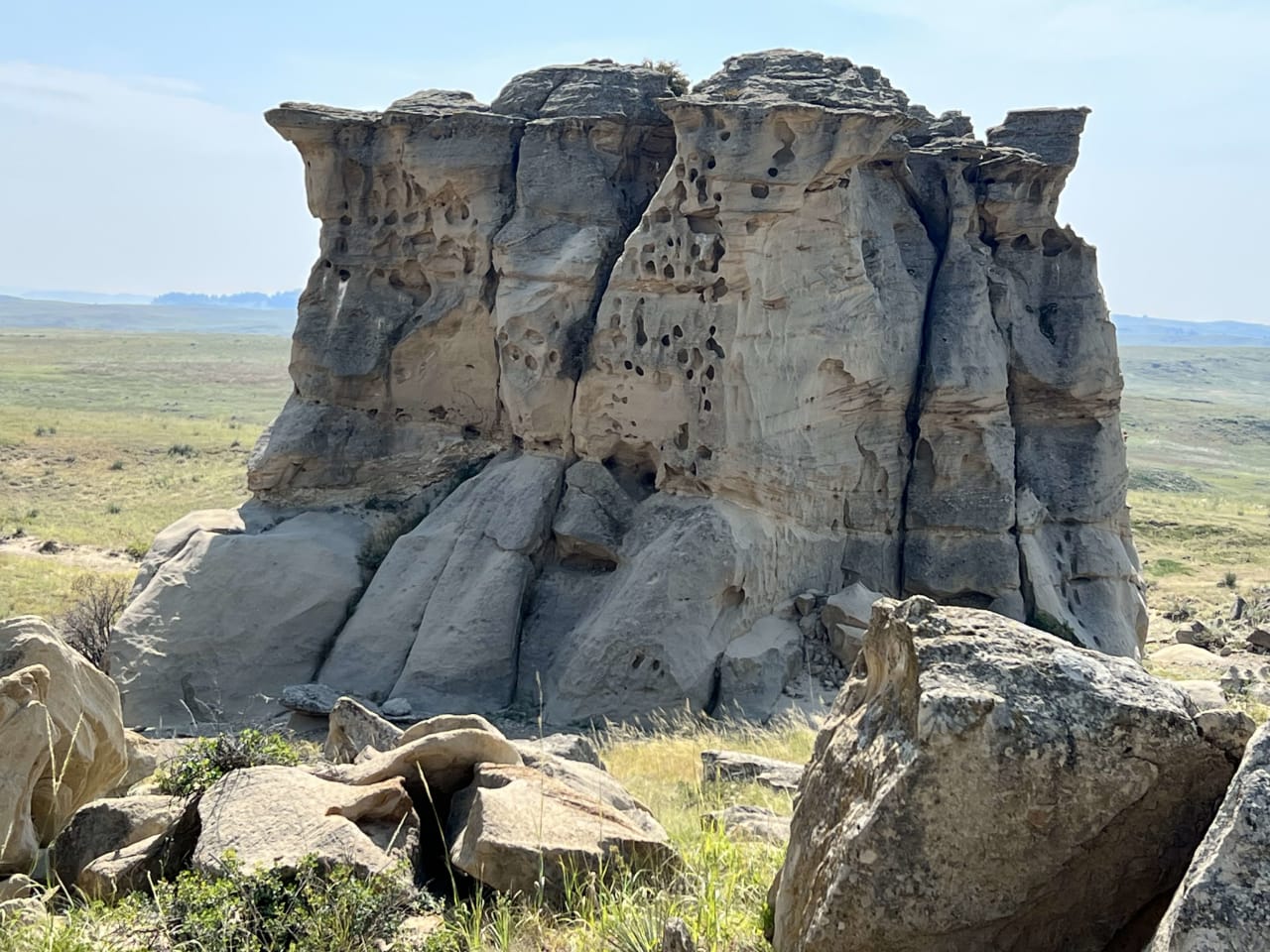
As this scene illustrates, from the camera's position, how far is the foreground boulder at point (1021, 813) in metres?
3.79

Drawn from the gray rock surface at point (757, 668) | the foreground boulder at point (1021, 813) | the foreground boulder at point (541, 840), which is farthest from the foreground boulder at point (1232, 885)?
the gray rock surface at point (757, 668)

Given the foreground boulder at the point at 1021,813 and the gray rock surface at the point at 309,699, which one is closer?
the foreground boulder at the point at 1021,813

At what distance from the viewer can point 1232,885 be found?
310cm

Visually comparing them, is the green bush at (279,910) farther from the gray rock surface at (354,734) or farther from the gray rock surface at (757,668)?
the gray rock surface at (757,668)

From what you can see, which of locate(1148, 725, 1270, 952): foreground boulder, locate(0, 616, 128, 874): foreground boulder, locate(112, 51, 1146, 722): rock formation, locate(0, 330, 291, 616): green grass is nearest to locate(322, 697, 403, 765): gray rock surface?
locate(0, 616, 128, 874): foreground boulder

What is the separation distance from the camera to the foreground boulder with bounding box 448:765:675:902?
5027 mm

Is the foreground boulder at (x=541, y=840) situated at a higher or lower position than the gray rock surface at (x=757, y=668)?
higher

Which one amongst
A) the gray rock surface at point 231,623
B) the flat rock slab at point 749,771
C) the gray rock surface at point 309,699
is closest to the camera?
the flat rock slab at point 749,771

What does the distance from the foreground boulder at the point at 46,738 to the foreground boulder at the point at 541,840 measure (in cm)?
180

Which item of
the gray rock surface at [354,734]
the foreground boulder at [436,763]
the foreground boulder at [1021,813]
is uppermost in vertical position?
the foreground boulder at [1021,813]

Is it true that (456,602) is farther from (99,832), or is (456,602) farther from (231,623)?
(99,832)

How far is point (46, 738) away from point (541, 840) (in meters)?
2.49

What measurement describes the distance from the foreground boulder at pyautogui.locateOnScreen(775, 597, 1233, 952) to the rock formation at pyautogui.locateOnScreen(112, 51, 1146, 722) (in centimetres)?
1009

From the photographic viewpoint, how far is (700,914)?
4543 mm
